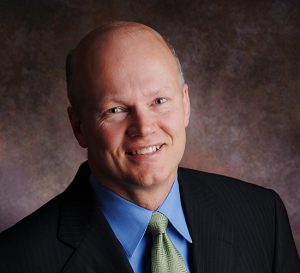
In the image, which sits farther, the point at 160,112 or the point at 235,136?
the point at 235,136

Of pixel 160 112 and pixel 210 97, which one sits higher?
pixel 210 97

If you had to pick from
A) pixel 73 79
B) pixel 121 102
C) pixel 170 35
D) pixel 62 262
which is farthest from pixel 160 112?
pixel 170 35

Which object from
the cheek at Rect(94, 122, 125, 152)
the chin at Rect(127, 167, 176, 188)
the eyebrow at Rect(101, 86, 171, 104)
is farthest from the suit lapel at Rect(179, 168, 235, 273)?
the eyebrow at Rect(101, 86, 171, 104)

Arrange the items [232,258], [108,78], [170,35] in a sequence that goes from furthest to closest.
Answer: [170,35], [232,258], [108,78]

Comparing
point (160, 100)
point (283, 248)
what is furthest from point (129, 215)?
point (283, 248)

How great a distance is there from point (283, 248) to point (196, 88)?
2375 millimetres

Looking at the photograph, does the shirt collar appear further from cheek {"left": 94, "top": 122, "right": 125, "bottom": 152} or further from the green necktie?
cheek {"left": 94, "top": 122, "right": 125, "bottom": 152}

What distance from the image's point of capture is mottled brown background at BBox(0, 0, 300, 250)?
18.2 ft

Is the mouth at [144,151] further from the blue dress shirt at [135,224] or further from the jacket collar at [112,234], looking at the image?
the jacket collar at [112,234]

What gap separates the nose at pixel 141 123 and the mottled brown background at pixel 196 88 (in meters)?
2.61

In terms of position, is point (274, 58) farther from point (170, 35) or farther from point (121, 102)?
point (121, 102)

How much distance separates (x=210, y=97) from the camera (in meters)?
5.80

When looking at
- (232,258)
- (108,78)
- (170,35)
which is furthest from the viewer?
(170,35)

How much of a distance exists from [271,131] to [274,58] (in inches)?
25.1
